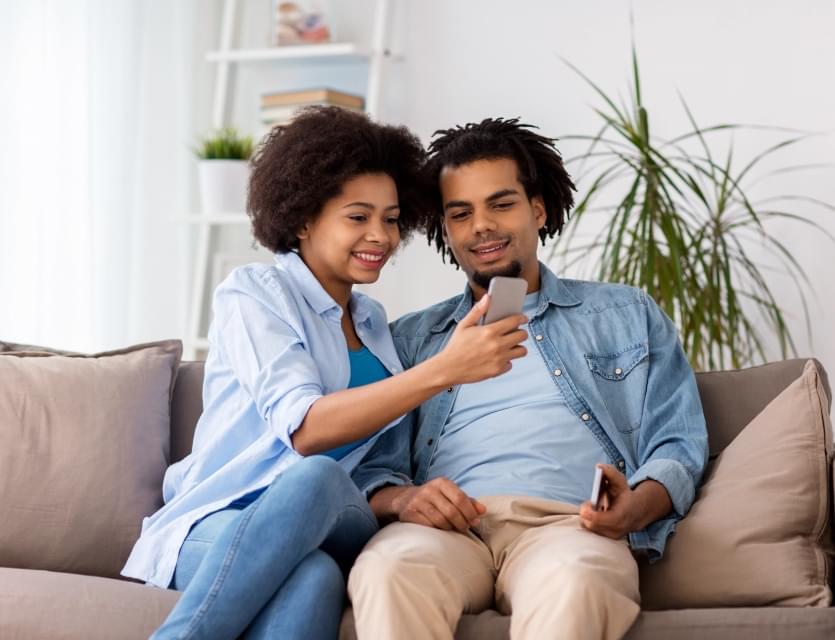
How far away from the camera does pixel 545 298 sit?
2.28 m

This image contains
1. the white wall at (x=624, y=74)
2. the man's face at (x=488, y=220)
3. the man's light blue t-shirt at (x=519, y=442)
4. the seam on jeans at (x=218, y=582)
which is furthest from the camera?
the white wall at (x=624, y=74)

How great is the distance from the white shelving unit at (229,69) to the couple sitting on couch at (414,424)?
1.32 meters

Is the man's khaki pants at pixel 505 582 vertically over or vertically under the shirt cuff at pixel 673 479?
under

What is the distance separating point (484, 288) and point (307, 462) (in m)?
0.72

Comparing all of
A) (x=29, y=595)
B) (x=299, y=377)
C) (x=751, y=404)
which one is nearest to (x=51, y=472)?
(x=29, y=595)

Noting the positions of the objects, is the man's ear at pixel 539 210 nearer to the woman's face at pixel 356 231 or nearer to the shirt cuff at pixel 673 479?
the woman's face at pixel 356 231

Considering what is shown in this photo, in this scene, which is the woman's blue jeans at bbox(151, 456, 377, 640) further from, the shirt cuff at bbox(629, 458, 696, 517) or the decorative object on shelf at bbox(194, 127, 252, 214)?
the decorative object on shelf at bbox(194, 127, 252, 214)

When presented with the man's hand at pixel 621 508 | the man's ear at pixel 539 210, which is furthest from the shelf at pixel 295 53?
the man's hand at pixel 621 508

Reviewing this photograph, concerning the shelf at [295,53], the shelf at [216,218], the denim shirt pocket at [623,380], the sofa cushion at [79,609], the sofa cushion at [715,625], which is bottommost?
the sofa cushion at [79,609]

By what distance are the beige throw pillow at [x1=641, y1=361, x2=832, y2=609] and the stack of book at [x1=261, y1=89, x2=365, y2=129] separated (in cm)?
206

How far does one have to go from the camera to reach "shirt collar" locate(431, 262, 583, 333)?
2.27 m

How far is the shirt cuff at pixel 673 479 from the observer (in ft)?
6.29

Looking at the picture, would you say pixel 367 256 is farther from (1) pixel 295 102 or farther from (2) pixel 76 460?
(1) pixel 295 102

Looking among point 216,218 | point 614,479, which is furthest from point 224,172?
point 614,479
